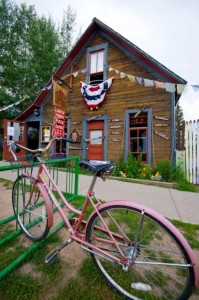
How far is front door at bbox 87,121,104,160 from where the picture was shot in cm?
876

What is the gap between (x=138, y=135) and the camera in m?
7.98

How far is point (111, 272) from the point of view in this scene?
1.81 m

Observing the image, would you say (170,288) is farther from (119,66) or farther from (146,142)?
(119,66)

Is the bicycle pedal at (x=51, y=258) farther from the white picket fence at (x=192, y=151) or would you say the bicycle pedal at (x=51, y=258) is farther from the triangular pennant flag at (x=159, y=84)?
the triangular pennant flag at (x=159, y=84)

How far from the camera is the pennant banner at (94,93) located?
8.50 meters

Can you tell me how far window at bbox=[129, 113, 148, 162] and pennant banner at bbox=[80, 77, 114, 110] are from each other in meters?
1.85

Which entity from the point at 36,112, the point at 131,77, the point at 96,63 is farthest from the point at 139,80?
the point at 36,112

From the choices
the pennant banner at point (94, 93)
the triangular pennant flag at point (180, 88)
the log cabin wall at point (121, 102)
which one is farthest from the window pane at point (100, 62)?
the triangular pennant flag at point (180, 88)

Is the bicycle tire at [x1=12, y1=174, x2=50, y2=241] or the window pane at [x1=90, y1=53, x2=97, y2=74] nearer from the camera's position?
the bicycle tire at [x1=12, y1=174, x2=50, y2=241]

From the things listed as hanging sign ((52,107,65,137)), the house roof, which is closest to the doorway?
the house roof

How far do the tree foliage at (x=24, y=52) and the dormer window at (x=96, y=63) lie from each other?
9609mm

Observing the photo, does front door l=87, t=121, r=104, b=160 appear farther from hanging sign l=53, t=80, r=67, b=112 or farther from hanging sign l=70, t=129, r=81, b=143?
hanging sign l=53, t=80, r=67, b=112

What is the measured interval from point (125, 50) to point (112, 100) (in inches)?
100

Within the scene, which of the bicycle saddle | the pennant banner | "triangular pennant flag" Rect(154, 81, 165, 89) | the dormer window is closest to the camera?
the bicycle saddle
